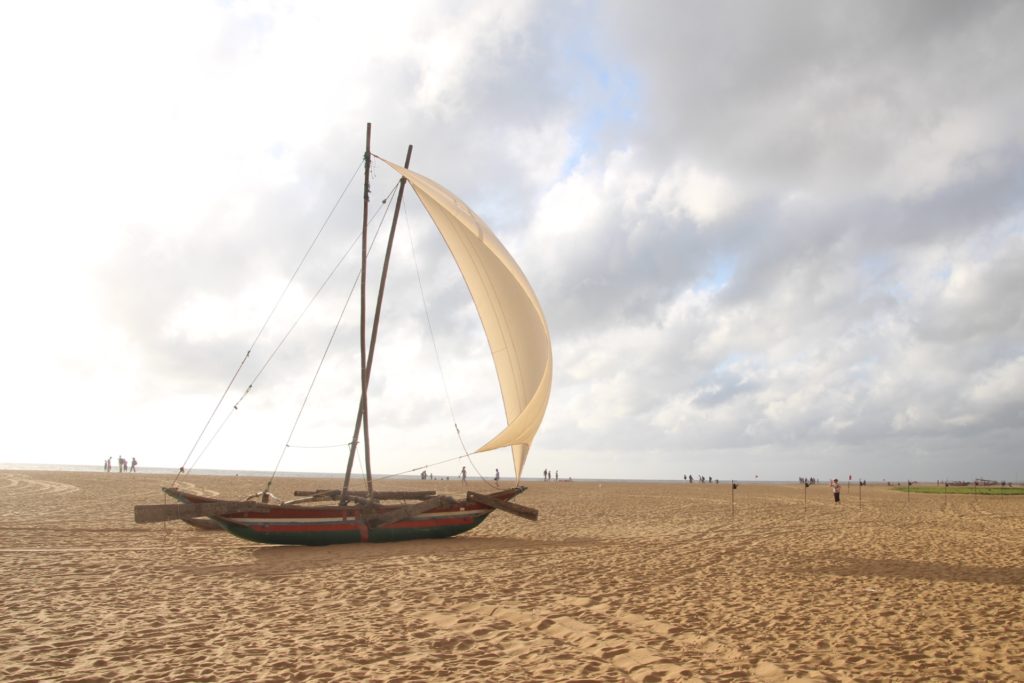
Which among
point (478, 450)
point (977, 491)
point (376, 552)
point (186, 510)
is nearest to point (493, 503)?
point (478, 450)

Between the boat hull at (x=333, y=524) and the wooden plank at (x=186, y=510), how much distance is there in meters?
0.12

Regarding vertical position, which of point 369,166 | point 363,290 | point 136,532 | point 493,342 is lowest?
point 136,532

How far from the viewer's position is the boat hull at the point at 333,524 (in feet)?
45.9

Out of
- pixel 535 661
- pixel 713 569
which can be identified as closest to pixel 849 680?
pixel 535 661

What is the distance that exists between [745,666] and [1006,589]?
726 centimetres

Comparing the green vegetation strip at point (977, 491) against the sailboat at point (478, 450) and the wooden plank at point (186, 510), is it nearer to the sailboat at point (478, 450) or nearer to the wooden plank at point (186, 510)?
the sailboat at point (478, 450)

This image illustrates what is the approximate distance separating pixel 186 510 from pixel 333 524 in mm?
3158

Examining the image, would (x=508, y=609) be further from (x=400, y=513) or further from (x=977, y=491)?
(x=977, y=491)

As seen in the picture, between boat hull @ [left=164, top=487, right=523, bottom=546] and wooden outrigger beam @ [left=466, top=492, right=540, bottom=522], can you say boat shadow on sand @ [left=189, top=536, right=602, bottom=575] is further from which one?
wooden outrigger beam @ [left=466, top=492, right=540, bottom=522]

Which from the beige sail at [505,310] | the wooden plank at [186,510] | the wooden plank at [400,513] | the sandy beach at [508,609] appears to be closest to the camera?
the sandy beach at [508,609]

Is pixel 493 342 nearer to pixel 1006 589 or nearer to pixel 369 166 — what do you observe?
pixel 369 166

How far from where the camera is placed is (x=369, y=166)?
726 inches

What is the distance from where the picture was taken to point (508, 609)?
8.59m

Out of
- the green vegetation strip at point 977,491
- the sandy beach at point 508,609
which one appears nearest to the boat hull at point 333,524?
the sandy beach at point 508,609
